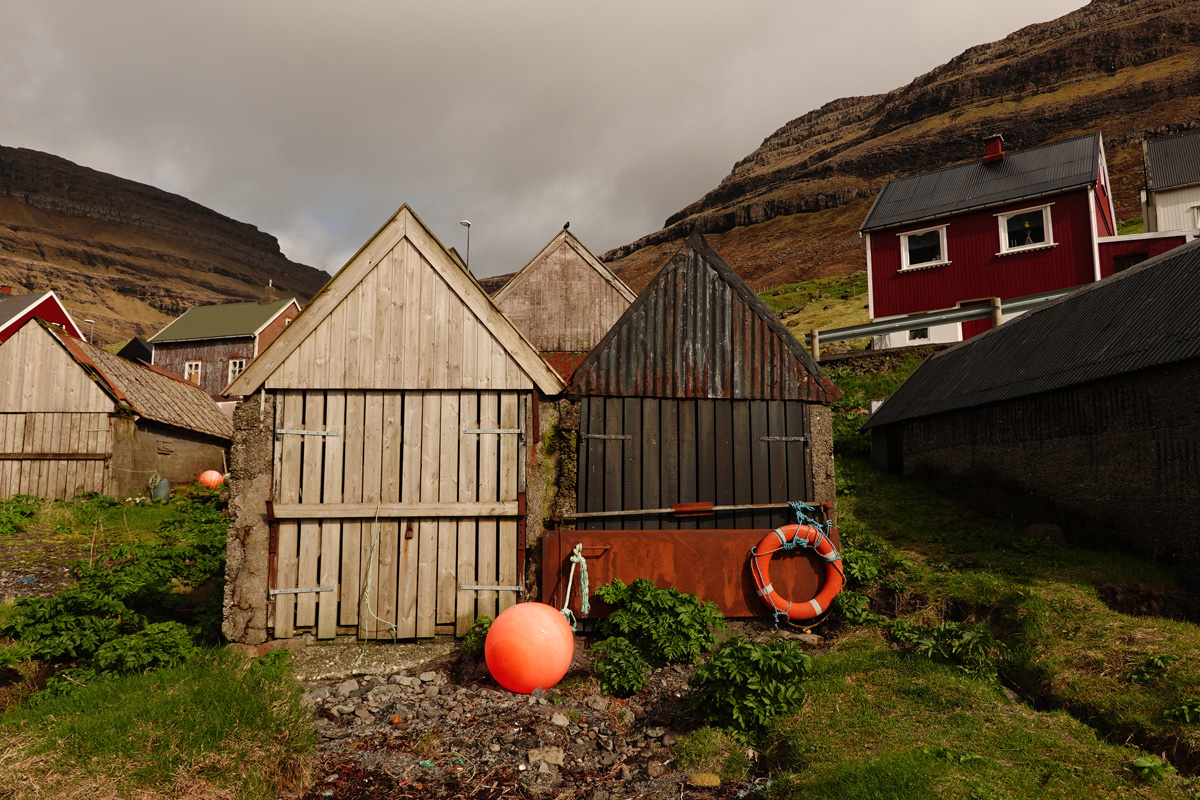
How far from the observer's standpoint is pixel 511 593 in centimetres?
802

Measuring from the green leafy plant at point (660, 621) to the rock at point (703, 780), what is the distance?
185cm

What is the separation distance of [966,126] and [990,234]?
280 feet

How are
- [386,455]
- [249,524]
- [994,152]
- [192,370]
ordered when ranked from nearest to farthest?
[249,524] → [386,455] → [994,152] → [192,370]

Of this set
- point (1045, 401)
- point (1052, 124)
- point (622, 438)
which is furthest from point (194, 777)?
point (1052, 124)

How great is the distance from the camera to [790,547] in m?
8.21

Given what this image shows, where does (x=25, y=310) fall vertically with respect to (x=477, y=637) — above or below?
above

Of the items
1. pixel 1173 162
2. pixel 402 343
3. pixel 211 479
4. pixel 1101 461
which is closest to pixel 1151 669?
pixel 1101 461

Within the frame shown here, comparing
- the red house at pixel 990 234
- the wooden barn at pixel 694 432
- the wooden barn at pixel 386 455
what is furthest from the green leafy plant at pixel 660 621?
the red house at pixel 990 234

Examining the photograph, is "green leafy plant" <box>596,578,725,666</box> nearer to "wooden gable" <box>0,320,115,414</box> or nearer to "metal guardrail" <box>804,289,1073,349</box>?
"metal guardrail" <box>804,289,1073,349</box>

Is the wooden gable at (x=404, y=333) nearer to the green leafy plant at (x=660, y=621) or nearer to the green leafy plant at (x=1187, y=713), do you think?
the green leafy plant at (x=660, y=621)

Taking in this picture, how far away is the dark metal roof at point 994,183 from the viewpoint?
23.0 meters

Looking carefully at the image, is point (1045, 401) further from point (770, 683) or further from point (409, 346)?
point (409, 346)

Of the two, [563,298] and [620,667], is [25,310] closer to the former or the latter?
[563,298]

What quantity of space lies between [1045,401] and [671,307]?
6.41m
